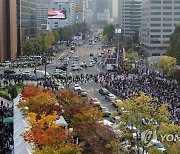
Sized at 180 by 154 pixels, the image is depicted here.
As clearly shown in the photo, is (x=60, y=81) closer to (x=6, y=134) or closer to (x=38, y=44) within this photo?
(x=6, y=134)

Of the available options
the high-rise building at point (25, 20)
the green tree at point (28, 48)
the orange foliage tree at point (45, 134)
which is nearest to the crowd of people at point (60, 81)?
the orange foliage tree at point (45, 134)

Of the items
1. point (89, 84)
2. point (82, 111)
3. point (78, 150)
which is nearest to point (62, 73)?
point (89, 84)

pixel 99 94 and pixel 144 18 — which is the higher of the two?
pixel 144 18

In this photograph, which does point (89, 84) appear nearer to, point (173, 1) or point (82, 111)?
point (82, 111)

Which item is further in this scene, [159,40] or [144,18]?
[144,18]

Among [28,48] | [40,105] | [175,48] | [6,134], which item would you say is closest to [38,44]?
[28,48]

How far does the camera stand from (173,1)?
260 feet

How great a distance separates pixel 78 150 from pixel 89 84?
93.3 ft

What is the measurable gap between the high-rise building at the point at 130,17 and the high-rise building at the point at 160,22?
44.5 m

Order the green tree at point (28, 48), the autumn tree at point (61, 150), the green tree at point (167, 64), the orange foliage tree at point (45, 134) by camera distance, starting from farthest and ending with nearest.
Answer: the green tree at point (28, 48) → the green tree at point (167, 64) → the orange foliage tree at point (45, 134) → the autumn tree at point (61, 150)

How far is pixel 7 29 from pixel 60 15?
89333 millimetres

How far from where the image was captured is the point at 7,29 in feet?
200

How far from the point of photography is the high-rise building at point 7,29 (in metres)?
58.9

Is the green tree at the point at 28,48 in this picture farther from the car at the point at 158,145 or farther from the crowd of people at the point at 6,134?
the car at the point at 158,145
